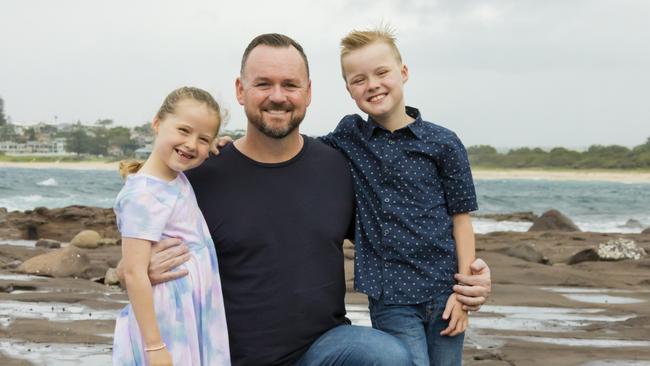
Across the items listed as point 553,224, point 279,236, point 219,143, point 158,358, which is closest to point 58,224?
point 553,224

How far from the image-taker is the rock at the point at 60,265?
40.2ft

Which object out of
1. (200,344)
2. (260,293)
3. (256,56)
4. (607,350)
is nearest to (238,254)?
(260,293)

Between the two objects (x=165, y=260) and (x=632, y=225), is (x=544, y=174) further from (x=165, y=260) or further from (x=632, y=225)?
(x=165, y=260)

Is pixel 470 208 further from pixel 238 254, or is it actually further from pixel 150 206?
pixel 150 206

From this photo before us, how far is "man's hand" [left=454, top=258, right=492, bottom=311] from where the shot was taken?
4352mm

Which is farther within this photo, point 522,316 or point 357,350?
point 522,316

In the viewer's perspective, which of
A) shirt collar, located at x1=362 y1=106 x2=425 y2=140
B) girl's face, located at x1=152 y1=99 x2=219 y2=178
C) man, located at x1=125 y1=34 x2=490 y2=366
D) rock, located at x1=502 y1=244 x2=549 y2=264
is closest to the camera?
girl's face, located at x1=152 y1=99 x2=219 y2=178

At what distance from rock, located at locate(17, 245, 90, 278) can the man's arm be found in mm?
8781

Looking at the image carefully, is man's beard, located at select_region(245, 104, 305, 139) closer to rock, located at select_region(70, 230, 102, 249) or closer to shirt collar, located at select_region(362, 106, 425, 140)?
shirt collar, located at select_region(362, 106, 425, 140)

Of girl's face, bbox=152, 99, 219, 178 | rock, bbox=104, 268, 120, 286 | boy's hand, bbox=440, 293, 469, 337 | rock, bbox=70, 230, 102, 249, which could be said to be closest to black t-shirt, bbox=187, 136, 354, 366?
girl's face, bbox=152, 99, 219, 178

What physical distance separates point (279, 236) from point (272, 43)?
924 mm

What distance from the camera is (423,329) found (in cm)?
442

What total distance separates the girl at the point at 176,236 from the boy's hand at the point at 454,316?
106cm

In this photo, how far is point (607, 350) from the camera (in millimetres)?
7992
